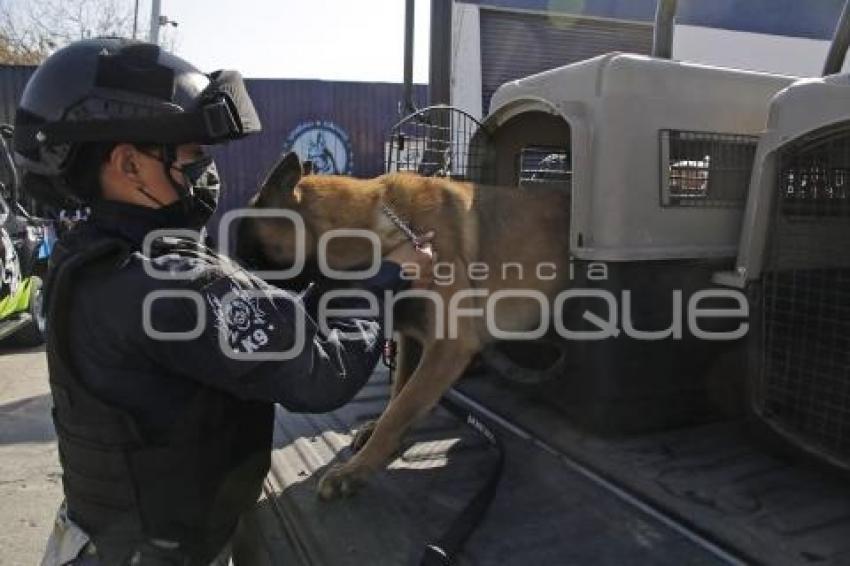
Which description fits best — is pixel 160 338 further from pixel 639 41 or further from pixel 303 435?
pixel 639 41

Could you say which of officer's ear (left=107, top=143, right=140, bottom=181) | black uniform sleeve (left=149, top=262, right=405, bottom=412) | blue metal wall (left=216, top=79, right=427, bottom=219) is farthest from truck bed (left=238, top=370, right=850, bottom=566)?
blue metal wall (left=216, top=79, right=427, bottom=219)

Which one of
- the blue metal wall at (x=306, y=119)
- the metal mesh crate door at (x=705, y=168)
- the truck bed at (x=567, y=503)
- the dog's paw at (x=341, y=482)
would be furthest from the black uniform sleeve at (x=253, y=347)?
the blue metal wall at (x=306, y=119)

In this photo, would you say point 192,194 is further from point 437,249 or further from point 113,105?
point 437,249

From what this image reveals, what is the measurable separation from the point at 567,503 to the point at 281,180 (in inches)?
48.3

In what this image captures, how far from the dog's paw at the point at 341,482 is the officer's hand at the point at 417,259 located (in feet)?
1.84

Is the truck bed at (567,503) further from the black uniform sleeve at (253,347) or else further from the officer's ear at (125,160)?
the officer's ear at (125,160)

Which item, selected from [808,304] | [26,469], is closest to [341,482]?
[808,304]

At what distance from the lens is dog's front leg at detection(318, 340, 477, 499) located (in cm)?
194

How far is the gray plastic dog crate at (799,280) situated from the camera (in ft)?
6.40

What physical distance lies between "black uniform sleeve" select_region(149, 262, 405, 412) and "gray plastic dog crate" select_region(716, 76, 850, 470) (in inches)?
51.9

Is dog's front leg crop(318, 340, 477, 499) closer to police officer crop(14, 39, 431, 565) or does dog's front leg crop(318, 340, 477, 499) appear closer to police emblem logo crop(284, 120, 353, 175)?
police officer crop(14, 39, 431, 565)

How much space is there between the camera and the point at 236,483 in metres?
1.56

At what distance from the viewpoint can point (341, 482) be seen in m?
1.92

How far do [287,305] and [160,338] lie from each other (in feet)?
0.82
